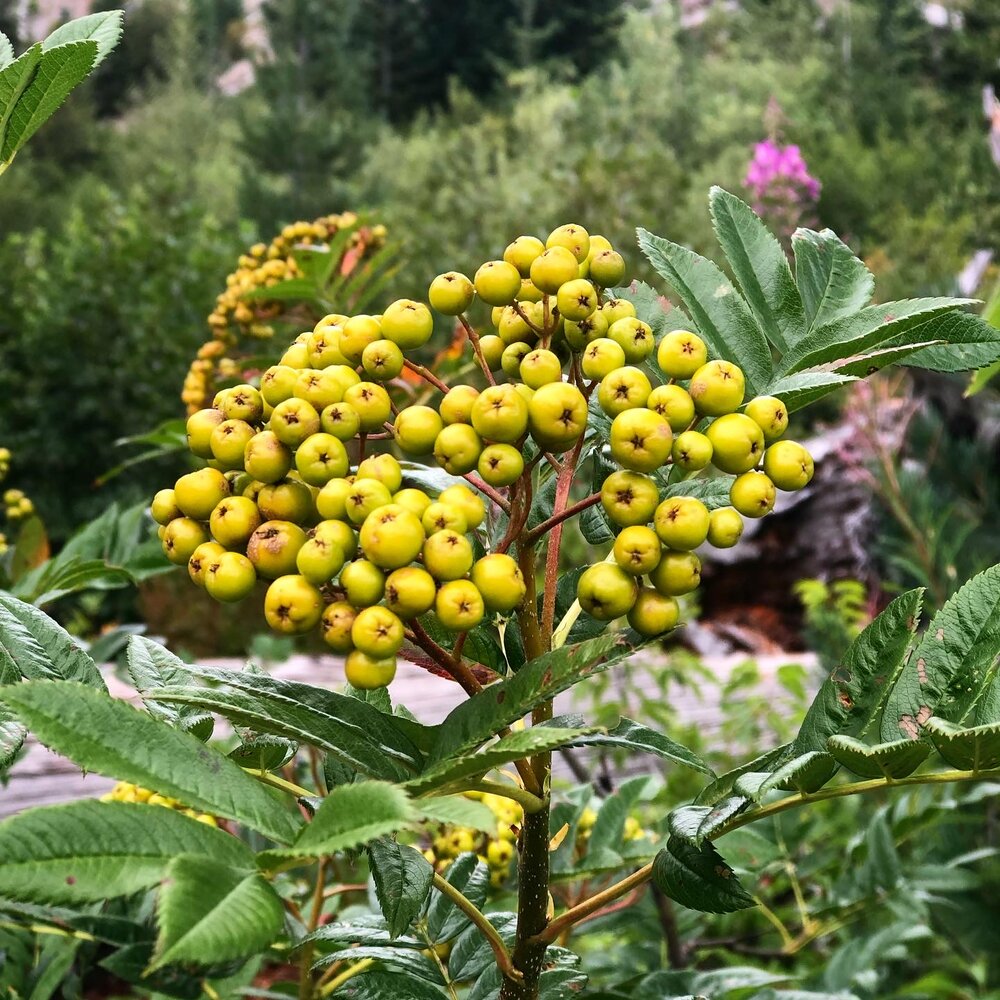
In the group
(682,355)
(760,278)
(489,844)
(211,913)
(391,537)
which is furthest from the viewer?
(489,844)

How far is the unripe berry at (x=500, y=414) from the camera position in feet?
1.63

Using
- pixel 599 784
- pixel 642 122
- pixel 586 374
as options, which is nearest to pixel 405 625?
pixel 586 374

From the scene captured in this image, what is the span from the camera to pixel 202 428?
1.75 feet

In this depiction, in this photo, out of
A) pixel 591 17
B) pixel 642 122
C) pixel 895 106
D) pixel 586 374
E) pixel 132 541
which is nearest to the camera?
pixel 586 374

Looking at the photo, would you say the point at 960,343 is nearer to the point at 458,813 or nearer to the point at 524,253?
the point at 524,253

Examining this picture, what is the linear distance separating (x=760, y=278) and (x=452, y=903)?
0.46 m

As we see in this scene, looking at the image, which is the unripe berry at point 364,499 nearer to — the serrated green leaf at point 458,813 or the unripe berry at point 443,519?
the unripe berry at point 443,519

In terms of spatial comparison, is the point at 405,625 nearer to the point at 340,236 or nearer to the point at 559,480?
the point at 559,480

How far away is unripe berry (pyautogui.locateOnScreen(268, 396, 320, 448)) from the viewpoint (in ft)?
1.61

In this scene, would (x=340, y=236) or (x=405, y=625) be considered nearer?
(x=405, y=625)

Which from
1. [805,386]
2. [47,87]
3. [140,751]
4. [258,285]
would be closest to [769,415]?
[805,386]

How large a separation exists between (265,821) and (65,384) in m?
7.28

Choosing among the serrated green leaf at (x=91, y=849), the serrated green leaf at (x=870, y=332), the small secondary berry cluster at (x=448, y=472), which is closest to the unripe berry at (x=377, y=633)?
the small secondary berry cluster at (x=448, y=472)

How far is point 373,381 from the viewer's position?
1.84 ft
